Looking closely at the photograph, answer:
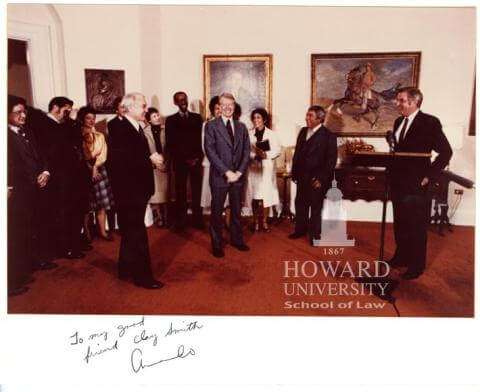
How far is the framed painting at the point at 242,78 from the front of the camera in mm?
5090

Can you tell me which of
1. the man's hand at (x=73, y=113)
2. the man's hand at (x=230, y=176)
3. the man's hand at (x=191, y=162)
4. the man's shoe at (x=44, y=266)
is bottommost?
the man's shoe at (x=44, y=266)

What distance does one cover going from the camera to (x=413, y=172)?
3.17 m

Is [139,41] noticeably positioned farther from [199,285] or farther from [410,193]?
[410,193]

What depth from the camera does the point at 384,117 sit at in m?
4.98

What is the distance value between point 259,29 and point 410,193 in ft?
10.1

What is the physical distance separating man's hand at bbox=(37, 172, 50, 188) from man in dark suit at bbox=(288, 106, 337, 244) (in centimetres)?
253

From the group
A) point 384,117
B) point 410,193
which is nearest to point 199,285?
point 410,193

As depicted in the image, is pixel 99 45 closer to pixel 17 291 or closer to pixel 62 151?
pixel 62 151

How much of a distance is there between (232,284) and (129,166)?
1.27 m

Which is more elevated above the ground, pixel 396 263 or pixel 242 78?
pixel 242 78

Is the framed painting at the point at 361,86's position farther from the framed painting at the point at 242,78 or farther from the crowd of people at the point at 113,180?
the crowd of people at the point at 113,180
